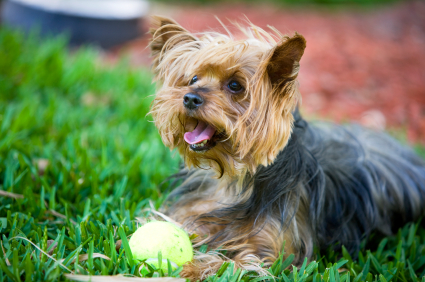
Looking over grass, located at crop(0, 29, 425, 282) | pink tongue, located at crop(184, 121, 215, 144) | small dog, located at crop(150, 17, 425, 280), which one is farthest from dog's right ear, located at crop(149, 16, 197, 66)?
grass, located at crop(0, 29, 425, 282)

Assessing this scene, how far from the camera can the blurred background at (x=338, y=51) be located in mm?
6297

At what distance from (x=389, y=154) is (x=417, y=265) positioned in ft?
3.55

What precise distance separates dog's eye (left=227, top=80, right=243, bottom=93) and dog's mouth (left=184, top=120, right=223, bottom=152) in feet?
0.88

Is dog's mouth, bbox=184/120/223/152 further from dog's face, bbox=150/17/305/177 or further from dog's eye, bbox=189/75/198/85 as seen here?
dog's eye, bbox=189/75/198/85

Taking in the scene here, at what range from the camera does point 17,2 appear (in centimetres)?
707

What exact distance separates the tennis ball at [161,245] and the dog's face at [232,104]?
53 centimetres

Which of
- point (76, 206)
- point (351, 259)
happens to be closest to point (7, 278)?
point (76, 206)

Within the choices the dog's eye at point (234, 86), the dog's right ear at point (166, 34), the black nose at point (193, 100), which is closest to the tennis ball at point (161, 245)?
the black nose at point (193, 100)

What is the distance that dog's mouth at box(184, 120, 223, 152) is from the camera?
8.39 ft

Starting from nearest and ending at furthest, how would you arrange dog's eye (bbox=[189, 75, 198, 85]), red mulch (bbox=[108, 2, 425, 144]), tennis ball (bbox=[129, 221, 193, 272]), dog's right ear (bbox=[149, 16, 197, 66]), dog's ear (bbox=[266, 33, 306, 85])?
dog's ear (bbox=[266, 33, 306, 85]), tennis ball (bbox=[129, 221, 193, 272]), dog's eye (bbox=[189, 75, 198, 85]), dog's right ear (bbox=[149, 16, 197, 66]), red mulch (bbox=[108, 2, 425, 144])

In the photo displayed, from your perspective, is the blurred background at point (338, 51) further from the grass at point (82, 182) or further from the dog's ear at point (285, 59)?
the dog's ear at point (285, 59)

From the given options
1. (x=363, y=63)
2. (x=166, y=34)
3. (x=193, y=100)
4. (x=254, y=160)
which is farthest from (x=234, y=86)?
(x=363, y=63)

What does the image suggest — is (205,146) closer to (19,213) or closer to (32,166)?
(19,213)

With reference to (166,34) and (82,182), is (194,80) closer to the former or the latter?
(166,34)
